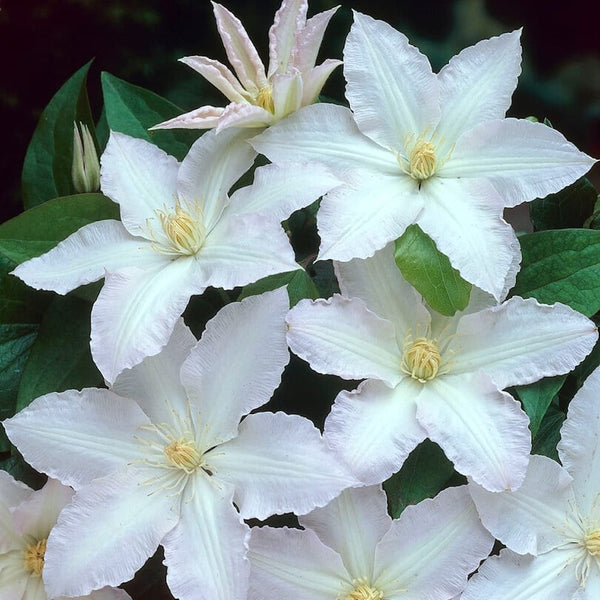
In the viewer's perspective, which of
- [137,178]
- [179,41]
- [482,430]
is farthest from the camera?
[179,41]

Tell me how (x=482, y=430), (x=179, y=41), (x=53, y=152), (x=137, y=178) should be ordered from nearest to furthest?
1. (x=482, y=430)
2. (x=137, y=178)
3. (x=53, y=152)
4. (x=179, y=41)

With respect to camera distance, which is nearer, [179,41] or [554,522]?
[554,522]

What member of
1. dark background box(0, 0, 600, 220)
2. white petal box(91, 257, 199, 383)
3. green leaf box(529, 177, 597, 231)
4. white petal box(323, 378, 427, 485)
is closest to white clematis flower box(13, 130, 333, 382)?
white petal box(91, 257, 199, 383)

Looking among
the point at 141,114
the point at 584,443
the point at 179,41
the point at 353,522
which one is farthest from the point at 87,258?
the point at 179,41

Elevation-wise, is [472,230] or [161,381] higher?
[472,230]

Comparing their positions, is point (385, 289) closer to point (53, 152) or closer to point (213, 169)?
point (213, 169)

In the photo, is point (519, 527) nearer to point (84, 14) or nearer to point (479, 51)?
point (479, 51)

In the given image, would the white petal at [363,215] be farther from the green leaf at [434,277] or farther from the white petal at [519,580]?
the white petal at [519,580]

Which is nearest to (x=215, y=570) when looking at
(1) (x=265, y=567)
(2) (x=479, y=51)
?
(1) (x=265, y=567)
